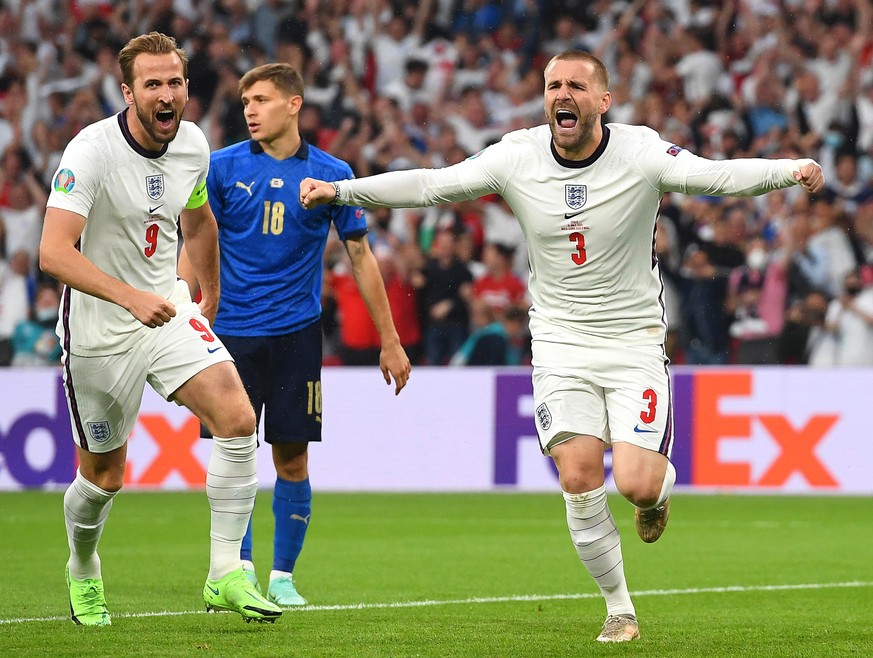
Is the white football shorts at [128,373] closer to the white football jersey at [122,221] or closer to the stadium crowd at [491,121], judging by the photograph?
the white football jersey at [122,221]

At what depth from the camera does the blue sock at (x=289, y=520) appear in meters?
7.62

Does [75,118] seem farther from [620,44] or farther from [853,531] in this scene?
[853,531]

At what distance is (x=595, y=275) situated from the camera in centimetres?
638

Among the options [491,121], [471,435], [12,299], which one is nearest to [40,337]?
[12,299]

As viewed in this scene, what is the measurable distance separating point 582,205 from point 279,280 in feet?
6.64

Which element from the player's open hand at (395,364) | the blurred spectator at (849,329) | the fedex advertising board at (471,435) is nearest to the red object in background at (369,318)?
the fedex advertising board at (471,435)

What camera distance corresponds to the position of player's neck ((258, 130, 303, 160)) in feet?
25.7

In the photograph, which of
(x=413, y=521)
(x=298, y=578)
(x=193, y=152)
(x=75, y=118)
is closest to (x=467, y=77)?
(x=75, y=118)

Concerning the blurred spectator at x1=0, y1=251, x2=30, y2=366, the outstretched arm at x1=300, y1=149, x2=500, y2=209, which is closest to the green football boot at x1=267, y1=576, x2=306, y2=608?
the outstretched arm at x1=300, y1=149, x2=500, y2=209

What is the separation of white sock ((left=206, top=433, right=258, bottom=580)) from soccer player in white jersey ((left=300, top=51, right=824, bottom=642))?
110 centimetres

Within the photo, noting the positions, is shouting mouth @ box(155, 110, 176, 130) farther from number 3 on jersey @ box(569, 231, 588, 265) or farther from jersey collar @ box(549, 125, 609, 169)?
number 3 on jersey @ box(569, 231, 588, 265)

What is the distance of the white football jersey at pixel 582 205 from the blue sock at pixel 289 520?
190 centimetres

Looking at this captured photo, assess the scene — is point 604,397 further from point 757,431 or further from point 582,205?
point 757,431

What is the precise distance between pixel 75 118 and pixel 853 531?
36.2 ft
